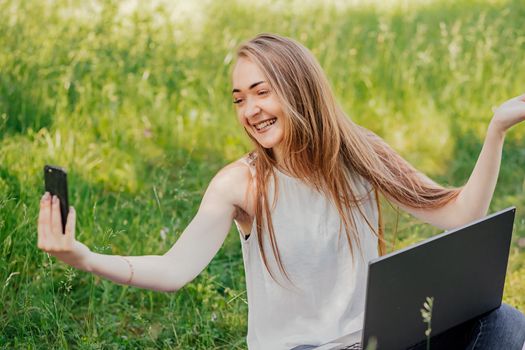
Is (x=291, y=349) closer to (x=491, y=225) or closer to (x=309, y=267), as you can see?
(x=309, y=267)

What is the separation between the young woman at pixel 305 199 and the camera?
2.34 meters

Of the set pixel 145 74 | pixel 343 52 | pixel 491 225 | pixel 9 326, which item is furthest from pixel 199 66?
pixel 491 225

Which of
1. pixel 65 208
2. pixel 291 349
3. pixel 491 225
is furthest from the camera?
pixel 291 349

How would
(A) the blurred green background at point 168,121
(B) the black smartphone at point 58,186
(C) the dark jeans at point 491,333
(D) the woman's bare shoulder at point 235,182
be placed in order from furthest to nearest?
(A) the blurred green background at point 168,121
(D) the woman's bare shoulder at point 235,182
(C) the dark jeans at point 491,333
(B) the black smartphone at point 58,186

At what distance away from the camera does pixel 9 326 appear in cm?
284

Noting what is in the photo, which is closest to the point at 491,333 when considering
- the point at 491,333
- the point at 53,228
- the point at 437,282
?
the point at 491,333

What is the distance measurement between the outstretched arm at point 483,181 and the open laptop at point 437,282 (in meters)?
0.30

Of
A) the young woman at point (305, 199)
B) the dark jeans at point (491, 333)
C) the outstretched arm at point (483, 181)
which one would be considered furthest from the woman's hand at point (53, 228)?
the outstretched arm at point (483, 181)

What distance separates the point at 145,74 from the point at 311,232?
231cm

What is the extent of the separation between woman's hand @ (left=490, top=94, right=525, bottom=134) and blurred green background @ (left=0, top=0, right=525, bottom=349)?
2.56ft

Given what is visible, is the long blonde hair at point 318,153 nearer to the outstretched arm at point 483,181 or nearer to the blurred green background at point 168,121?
the outstretched arm at point 483,181

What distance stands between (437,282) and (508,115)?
0.53 m

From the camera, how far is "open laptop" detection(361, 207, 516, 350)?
1828mm

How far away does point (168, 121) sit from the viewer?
4484mm
